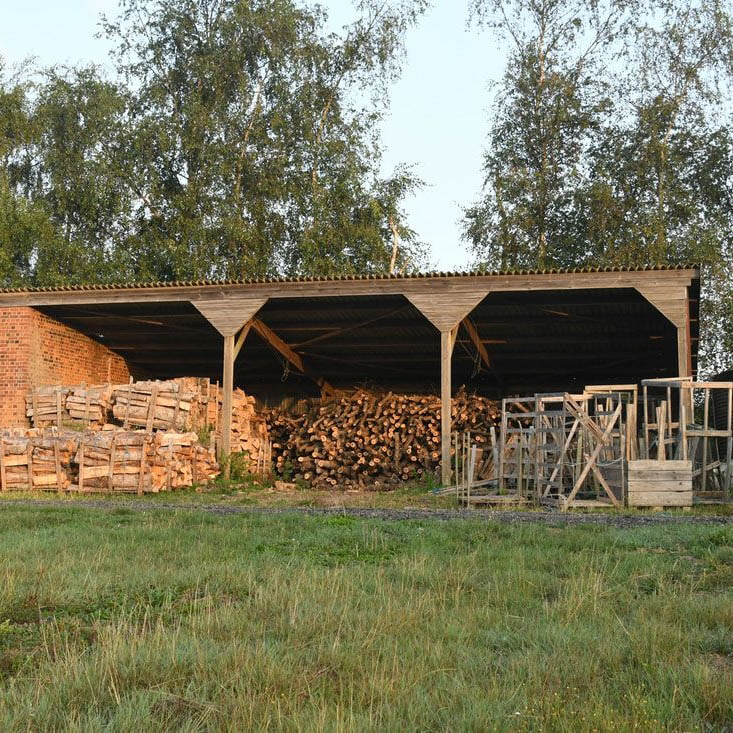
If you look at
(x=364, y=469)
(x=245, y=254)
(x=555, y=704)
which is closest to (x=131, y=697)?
(x=555, y=704)

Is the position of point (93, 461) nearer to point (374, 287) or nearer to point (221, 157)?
point (374, 287)

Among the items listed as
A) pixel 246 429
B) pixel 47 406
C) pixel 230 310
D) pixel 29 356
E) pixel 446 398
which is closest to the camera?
pixel 446 398

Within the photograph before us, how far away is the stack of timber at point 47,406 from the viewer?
65.6 feet

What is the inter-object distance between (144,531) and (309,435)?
14117 millimetres

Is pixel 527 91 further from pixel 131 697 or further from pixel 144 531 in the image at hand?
pixel 131 697

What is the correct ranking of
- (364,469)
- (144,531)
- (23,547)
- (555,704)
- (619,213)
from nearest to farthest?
1. (555,704)
2. (23,547)
3. (144,531)
4. (364,469)
5. (619,213)

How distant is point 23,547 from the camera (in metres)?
8.48

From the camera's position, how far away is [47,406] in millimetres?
20266

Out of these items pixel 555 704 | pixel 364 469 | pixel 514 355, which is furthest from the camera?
pixel 514 355

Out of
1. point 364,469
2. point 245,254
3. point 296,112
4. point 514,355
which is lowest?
point 364,469

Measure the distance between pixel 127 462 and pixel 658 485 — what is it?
32.4ft

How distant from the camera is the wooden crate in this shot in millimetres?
13383

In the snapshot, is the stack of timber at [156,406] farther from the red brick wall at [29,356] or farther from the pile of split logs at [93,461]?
the red brick wall at [29,356]

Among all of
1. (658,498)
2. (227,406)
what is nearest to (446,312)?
(227,406)
